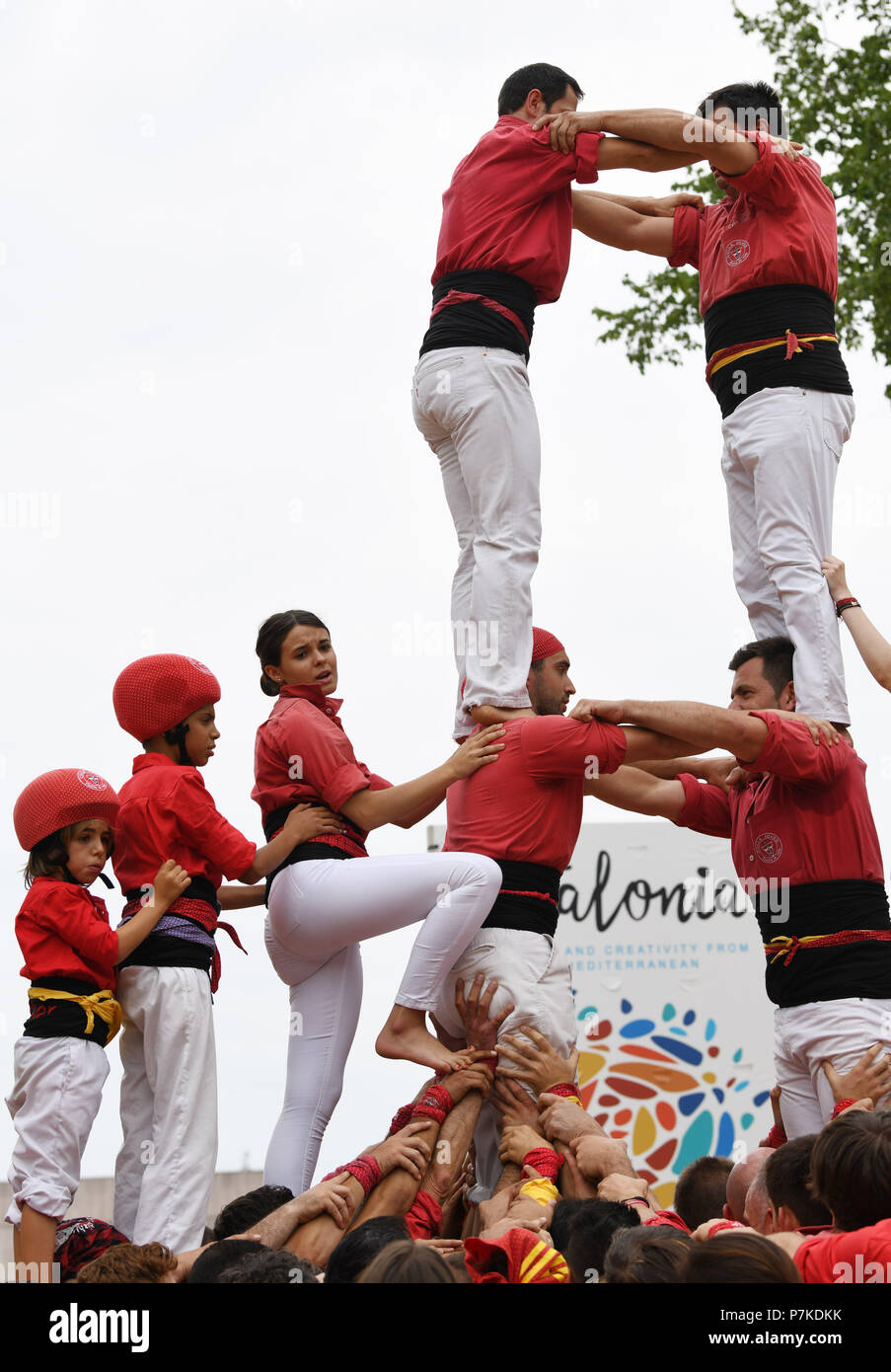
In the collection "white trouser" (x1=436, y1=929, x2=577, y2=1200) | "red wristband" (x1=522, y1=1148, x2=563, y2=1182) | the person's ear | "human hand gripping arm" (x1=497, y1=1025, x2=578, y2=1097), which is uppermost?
the person's ear

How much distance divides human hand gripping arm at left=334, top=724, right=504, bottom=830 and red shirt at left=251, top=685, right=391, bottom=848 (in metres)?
0.06

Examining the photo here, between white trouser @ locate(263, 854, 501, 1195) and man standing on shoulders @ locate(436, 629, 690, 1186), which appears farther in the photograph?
man standing on shoulders @ locate(436, 629, 690, 1186)

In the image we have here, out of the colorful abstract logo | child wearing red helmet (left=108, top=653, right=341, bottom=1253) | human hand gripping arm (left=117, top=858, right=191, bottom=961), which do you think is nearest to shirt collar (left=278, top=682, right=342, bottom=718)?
child wearing red helmet (left=108, top=653, right=341, bottom=1253)

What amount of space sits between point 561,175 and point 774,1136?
3645 millimetres

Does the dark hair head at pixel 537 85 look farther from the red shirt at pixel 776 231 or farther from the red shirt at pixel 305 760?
the red shirt at pixel 305 760

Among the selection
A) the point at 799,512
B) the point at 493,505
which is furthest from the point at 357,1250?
the point at 799,512

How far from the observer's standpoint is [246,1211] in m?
4.90

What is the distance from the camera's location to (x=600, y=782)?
5.98 metres

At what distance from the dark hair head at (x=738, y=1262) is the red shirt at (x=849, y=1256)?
296mm

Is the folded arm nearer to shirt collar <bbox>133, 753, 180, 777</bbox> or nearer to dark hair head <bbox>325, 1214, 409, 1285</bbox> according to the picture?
shirt collar <bbox>133, 753, 180, 777</bbox>

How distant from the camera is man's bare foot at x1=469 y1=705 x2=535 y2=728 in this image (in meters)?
5.80

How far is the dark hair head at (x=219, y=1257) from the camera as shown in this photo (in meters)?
3.98

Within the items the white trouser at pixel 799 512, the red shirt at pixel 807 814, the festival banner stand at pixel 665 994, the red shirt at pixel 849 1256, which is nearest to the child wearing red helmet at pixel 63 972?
the red shirt at pixel 807 814

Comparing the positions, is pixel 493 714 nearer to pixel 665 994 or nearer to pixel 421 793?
pixel 421 793
